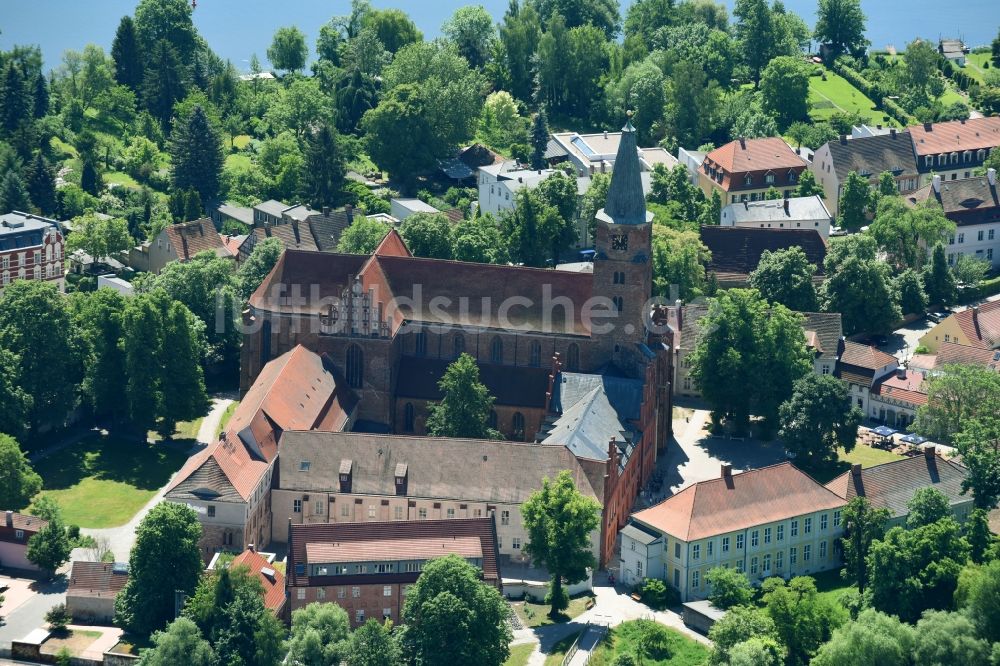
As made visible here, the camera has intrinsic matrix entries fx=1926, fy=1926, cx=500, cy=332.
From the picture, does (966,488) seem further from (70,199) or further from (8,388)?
(70,199)

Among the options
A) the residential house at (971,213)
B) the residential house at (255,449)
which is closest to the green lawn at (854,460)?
the residential house at (255,449)

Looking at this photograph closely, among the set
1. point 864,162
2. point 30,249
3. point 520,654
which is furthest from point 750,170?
point 520,654

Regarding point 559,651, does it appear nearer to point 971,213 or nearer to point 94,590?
point 94,590

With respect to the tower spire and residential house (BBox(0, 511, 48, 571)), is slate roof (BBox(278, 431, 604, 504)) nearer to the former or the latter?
residential house (BBox(0, 511, 48, 571))

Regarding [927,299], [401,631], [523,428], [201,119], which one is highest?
[201,119]

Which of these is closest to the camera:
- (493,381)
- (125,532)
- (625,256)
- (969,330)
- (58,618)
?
(58,618)

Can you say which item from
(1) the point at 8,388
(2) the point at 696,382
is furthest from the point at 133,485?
(2) the point at 696,382
